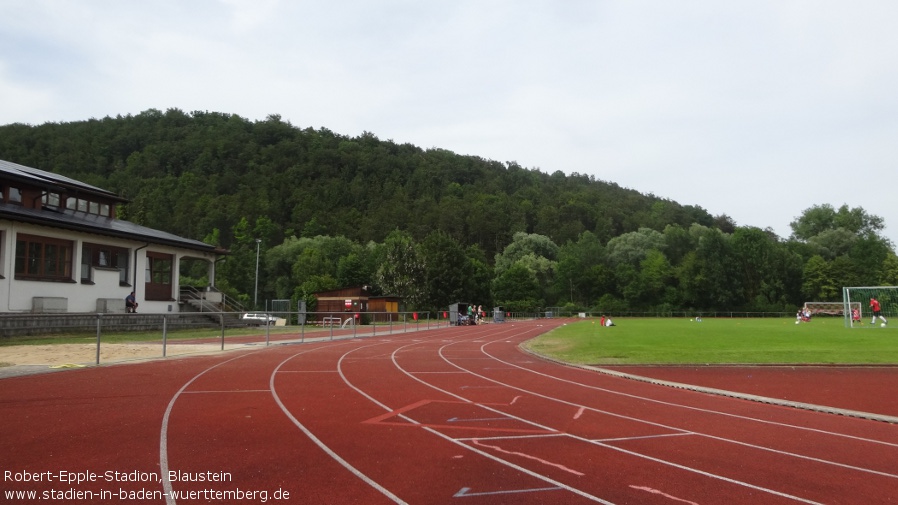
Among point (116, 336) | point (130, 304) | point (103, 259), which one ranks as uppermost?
point (103, 259)

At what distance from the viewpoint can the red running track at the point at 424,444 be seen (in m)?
5.94

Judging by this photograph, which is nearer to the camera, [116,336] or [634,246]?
[116,336]

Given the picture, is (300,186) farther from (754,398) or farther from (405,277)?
(754,398)

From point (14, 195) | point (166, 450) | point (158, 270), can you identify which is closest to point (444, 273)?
point (158, 270)

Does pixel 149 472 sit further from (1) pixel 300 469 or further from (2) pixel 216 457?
(1) pixel 300 469

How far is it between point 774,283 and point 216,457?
10617cm

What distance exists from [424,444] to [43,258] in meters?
30.3

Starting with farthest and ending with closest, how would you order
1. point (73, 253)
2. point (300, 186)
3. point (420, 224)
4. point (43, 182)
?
point (300, 186) → point (420, 224) → point (43, 182) → point (73, 253)

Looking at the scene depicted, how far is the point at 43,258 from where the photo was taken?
29688 millimetres

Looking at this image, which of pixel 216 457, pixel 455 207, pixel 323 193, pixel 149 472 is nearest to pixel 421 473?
pixel 216 457

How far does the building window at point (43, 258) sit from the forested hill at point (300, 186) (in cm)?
7913

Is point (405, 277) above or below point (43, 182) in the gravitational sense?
below

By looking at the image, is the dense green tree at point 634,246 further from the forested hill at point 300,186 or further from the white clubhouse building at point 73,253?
the white clubhouse building at point 73,253

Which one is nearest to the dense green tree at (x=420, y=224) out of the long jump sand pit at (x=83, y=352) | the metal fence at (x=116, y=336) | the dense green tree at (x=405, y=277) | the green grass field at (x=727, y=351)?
the dense green tree at (x=405, y=277)
